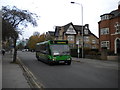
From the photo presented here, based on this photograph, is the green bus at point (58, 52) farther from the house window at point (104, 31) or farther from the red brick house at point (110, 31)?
the house window at point (104, 31)

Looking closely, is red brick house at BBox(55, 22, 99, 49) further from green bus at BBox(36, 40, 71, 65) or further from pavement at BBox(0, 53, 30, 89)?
pavement at BBox(0, 53, 30, 89)

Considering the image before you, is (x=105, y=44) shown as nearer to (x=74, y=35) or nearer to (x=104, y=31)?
(x=104, y=31)

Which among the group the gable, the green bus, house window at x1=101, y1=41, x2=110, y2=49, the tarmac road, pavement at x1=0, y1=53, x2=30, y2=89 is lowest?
the tarmac road

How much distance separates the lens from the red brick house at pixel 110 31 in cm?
3516

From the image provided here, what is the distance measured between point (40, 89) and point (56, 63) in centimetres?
1243

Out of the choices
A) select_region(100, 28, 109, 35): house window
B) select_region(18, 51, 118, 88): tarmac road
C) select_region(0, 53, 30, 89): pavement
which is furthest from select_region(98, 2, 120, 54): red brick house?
select_region(0, 53, 30, 89): pavement

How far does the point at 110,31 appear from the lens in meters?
37.3

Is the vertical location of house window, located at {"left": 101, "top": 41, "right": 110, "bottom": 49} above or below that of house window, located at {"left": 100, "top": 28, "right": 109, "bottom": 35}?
below

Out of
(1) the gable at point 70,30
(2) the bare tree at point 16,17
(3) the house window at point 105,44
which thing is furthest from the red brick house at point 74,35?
(2) the bare tree at point 16,17

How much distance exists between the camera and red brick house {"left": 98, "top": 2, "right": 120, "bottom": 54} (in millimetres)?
35156

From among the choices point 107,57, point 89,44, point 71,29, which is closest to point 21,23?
point 107,57

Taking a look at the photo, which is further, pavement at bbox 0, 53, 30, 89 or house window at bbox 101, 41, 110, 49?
house window at bbox 101, 41, 110, 49

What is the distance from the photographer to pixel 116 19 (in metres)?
35.7

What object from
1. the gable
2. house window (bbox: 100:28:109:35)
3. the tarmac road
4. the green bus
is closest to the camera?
the tarmac road
